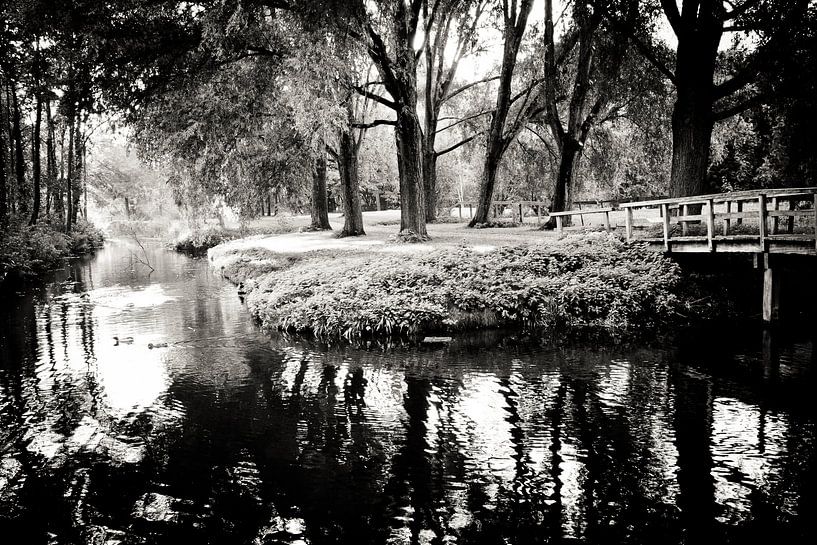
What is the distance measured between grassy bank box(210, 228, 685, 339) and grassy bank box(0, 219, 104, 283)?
35.5 feet

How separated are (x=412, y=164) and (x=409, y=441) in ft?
49.8

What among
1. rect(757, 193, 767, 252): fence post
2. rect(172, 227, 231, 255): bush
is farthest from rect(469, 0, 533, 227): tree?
rect(172, 227, 231, 255): bush

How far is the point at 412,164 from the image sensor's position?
21281 mm

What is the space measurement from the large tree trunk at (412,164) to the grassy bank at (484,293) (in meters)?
4.85

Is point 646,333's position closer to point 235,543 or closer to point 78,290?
point 235,543

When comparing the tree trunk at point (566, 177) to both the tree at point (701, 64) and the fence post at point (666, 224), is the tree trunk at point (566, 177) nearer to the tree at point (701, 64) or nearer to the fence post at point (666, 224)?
the tree at point (701, 64)

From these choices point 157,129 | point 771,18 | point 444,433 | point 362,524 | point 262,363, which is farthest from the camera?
point 157,129

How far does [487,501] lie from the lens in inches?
228

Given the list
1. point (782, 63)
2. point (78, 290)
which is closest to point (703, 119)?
point (782, 63)

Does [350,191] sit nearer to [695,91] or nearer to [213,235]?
[213,235]

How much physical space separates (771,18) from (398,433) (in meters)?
14.5

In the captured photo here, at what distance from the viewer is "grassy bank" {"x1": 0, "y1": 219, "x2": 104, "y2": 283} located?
21.2 m

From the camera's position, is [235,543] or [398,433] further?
[398,433]

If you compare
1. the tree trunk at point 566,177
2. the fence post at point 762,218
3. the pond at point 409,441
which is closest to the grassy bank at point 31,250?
the pond at point 409,441
